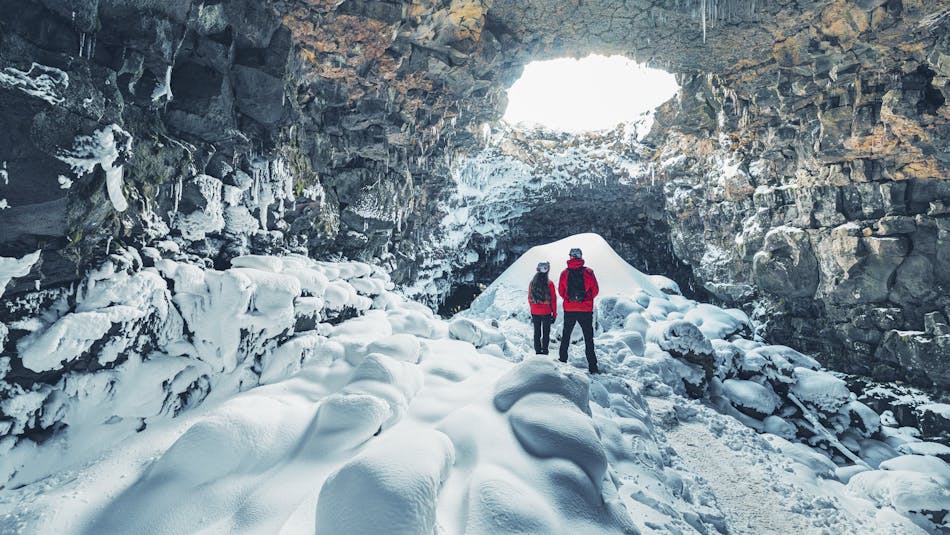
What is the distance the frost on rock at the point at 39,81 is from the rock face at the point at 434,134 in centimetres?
1

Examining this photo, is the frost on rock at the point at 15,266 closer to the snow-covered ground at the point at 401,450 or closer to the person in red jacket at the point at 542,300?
the snow-covered ground at the point at 401,450

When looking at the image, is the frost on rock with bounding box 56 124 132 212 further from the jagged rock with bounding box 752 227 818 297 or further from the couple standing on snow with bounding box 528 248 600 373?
the jagged rock with bounding box 752 227 818 297

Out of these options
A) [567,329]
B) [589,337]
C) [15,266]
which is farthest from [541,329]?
[15,266]

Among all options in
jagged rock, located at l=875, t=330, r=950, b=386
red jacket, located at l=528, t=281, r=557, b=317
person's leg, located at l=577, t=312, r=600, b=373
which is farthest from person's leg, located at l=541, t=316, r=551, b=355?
jagged rock, located at l=875, t=330, r=950, b=386

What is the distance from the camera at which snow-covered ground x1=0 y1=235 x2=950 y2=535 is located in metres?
1.90

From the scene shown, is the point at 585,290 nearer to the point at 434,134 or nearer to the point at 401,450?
the point at 401,450

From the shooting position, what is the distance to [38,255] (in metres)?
3.03

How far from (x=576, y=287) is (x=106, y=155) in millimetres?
5377

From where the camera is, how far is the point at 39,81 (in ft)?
9.82

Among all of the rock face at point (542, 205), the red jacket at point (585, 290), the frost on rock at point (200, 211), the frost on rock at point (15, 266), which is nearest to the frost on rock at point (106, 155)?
the frost on rock at point (15, 266)

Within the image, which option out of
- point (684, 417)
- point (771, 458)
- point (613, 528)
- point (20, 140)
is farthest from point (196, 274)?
point (771, 458)

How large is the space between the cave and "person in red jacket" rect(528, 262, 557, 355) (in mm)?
1054

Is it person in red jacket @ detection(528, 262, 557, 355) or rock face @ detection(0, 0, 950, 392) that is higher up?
rock face @ detection(0, 0, 950, 392)

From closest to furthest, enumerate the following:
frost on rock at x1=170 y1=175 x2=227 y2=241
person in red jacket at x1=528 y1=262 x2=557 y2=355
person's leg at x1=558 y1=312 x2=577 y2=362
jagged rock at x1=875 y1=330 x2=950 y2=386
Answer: frost on rock at x1=170 y1=175 x2=227 y2=241 < person's leg at x1=558 y1=312 x2=577 y2=362 < person in red jacket at x1=528 y1=262 x2=557 y2=355 < jagged rock at x1=875 y1=330 x2=950 y2=386
